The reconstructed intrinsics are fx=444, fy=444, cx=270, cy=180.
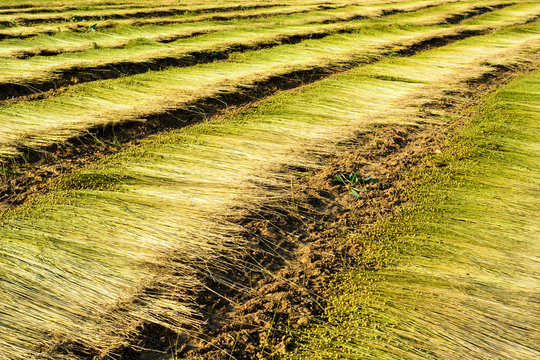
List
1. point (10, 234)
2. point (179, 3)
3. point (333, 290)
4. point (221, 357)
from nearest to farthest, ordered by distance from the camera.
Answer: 1. point (221, 357)
2. point (333, 290)
3. point (10, 234)
4. point (179, 3)

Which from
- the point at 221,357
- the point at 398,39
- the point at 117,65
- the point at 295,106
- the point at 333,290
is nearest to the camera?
the point at 221,357

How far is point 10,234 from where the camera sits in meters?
2.53

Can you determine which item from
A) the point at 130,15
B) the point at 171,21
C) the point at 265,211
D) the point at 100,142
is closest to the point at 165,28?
the point at 171,21

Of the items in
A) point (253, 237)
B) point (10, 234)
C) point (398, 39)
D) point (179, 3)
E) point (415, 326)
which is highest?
point (179, 3)

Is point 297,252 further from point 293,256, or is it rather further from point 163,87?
point 163,87

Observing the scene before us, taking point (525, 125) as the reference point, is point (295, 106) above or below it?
above

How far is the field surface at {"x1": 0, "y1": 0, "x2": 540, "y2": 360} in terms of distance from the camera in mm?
1966

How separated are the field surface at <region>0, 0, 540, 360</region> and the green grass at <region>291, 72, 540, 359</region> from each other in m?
0.01

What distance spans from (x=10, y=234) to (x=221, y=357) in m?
1.50

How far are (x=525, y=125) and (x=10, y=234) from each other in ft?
14.9

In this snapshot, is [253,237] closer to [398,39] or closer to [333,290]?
[333,290]

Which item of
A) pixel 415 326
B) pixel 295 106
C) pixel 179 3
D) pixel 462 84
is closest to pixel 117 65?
pixel 295 106

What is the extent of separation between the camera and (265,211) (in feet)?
9.36

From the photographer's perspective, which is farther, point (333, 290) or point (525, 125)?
point (525, 125)
